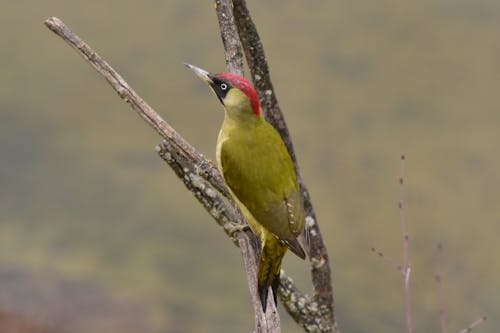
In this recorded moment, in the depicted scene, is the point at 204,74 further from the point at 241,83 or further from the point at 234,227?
the point at 234,227

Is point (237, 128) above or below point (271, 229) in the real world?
above

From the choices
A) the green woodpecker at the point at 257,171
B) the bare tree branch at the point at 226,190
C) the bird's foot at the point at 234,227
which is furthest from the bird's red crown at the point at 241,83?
the bird's foot at the point at 234,227

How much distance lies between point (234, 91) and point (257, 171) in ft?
0.80

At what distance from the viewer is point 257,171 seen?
9.26 ft

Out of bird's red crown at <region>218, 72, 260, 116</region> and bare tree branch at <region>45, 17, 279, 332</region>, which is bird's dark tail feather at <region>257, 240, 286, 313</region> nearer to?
bare tree branch at <region>45, 17, 279, 332</region>

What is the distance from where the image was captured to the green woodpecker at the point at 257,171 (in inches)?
105

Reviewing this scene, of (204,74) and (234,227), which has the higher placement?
(204,74)

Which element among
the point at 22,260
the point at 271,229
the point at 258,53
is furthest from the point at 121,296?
the point at 271,229

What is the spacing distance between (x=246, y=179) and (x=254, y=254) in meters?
0.23

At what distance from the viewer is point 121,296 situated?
5582 millimetres

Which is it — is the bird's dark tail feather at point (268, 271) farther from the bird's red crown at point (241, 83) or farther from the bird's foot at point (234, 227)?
the bird's red crown at point (241, 83)

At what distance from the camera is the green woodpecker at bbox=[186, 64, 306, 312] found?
268cm

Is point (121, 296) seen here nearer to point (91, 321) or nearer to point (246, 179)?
point (91, 321)

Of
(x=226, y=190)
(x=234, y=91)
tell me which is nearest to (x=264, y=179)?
(x=226, y=190)
